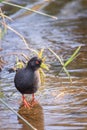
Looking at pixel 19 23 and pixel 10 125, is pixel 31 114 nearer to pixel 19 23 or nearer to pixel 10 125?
pixel 10 125

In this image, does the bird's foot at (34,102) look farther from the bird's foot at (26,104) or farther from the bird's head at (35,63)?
the bird's head at (35,63)

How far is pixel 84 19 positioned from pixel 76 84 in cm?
457

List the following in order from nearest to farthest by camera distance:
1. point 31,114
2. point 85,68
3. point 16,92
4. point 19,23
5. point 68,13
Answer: point 31,114, point 16,92, point 85,68, point 19,23, point 68,13

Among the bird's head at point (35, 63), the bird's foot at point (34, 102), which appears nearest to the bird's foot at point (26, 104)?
the bird's foot at point (34, 102)

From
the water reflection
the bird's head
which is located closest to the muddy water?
the water reflection

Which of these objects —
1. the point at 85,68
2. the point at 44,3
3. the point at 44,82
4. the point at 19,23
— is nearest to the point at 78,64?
the point at 85,68

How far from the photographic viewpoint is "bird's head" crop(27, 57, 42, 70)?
5.37m

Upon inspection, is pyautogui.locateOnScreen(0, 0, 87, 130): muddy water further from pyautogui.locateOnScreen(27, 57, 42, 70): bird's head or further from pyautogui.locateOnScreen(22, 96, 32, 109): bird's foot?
pyautogui.locateOnScreen(27, 57, 42, 70): bird's head

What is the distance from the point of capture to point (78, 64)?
24.3ft

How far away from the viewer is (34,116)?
5.44m

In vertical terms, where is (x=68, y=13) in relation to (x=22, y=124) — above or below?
below

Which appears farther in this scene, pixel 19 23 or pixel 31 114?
pixel 19 23

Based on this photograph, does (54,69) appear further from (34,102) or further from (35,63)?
(35,63)

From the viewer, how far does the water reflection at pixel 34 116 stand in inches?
202
